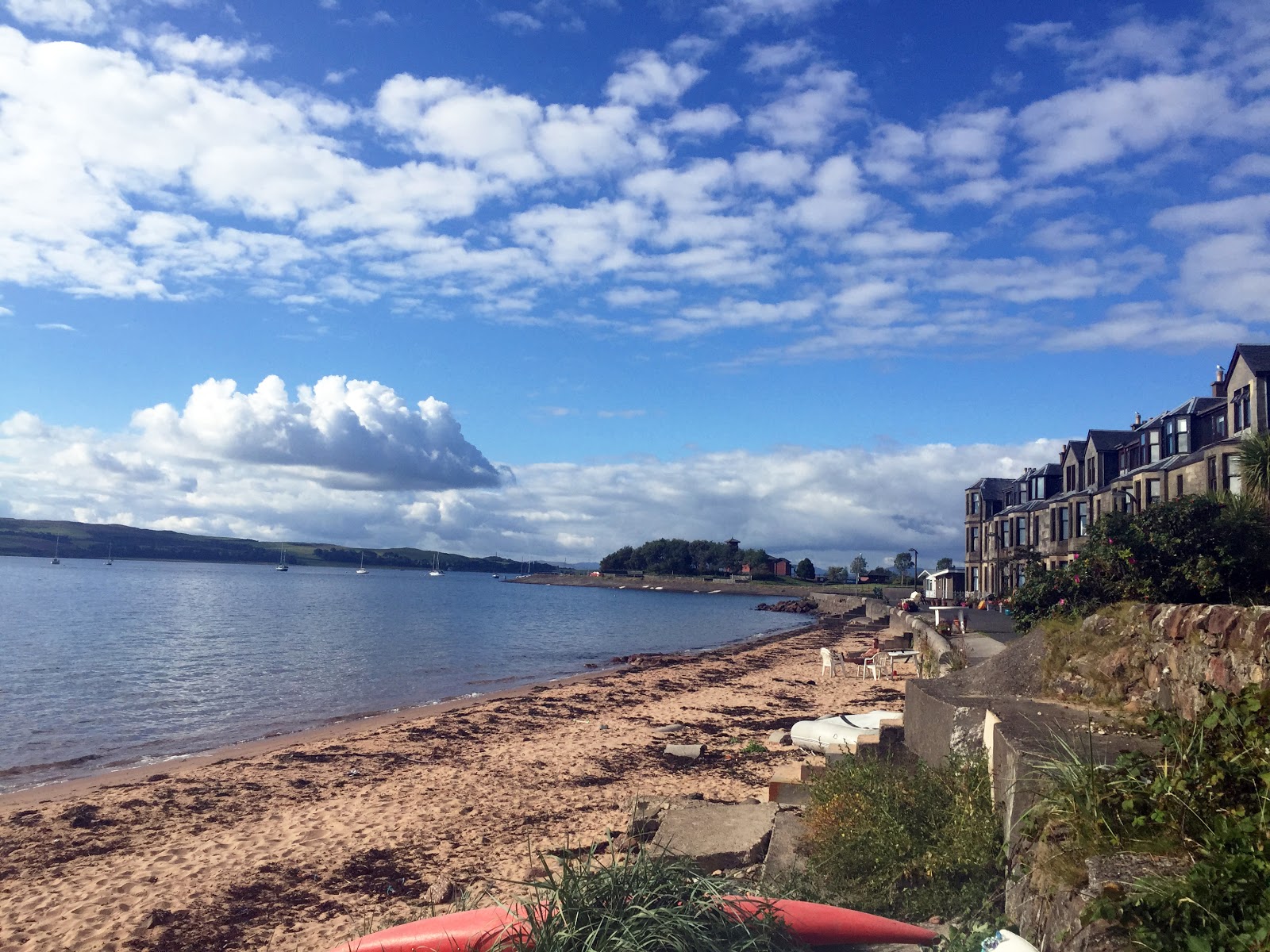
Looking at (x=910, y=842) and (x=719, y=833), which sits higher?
(x=910, y=842)

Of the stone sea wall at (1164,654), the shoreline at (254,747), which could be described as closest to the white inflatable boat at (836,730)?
the stone sea wall at (1164,654)

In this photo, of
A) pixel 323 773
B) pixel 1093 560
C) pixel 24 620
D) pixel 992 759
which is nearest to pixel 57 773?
pixel 323 773

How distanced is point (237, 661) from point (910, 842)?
30.7 meters

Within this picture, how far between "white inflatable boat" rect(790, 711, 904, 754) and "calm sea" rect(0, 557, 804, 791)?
1239cm

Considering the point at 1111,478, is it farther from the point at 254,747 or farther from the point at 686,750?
the point at 254,747

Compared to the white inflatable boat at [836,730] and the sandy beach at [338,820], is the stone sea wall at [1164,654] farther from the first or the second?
the sandy beach at [338,820]

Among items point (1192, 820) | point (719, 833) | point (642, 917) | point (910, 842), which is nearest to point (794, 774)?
point (719, 833)

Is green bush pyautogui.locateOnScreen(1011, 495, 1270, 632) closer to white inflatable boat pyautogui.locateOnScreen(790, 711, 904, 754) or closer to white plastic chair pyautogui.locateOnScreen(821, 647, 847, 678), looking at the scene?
white inflatable boat pyautogui.locateOnScreen(790, 711, 904, 754)

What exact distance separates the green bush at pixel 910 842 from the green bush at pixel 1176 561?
4160 mm

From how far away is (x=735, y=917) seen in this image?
3.36 m

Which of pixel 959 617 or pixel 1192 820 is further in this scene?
pixel 959 617

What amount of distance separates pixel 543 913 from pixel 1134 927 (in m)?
2.22

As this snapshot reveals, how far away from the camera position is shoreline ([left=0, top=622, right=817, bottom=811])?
13.3 metres

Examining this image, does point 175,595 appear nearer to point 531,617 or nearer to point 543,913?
point 531,617
